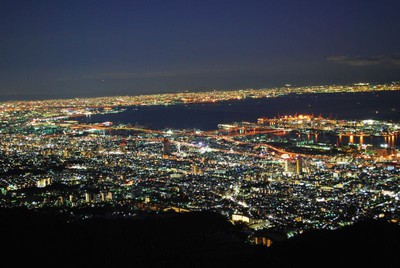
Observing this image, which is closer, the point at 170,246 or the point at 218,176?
the point at 170,246

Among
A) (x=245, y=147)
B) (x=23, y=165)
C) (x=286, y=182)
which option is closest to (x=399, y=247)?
(x=286, y=182)

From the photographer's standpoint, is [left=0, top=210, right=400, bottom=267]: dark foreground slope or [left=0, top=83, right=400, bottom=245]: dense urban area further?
[left=0, top=83, right=400, bottom=245]: dense urban area

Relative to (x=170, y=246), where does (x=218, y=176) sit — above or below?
below

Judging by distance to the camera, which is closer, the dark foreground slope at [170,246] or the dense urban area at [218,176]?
the dark foreground slope at [170,246]
